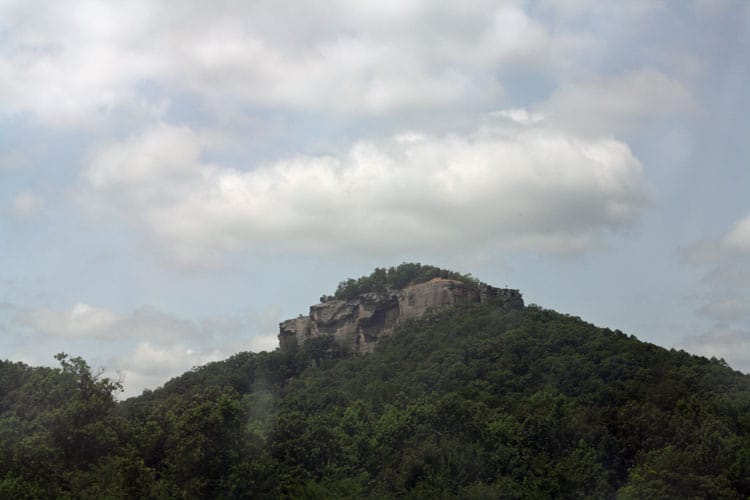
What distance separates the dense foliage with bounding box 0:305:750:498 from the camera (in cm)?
4666

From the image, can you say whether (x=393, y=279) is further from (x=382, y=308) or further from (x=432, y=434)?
(x=432, y=434)

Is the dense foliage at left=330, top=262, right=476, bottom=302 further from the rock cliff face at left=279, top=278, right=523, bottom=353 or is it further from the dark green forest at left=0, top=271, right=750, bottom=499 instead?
the dark green forest at left=0, top=271, right=750, bottom=499

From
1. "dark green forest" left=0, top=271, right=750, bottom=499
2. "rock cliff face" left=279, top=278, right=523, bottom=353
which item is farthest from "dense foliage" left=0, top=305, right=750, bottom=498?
"rock cliff face" left=279, top=278, right=523, bottom=353

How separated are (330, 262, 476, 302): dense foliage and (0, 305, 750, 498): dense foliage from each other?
31.0 meters

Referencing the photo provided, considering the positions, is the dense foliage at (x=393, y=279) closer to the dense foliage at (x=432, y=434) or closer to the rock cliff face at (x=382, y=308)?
the rock cliff face at (x=382, y=308)

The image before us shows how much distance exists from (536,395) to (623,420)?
29.7 feet

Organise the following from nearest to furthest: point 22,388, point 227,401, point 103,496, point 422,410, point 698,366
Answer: point 103,496 < point 227,401 < point 22,388 < point 422,410 < point 698,366

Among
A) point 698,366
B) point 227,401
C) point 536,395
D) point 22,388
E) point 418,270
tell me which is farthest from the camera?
point 418,270

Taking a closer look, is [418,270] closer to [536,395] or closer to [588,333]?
[588,333]

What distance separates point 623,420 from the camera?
6412cm

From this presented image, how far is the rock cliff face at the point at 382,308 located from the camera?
113 metres

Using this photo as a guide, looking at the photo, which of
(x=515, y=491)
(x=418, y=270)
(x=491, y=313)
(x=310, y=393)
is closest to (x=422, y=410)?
(x=515, y=491)

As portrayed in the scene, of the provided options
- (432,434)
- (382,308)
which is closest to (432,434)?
(432,434)

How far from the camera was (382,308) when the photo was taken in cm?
11700
